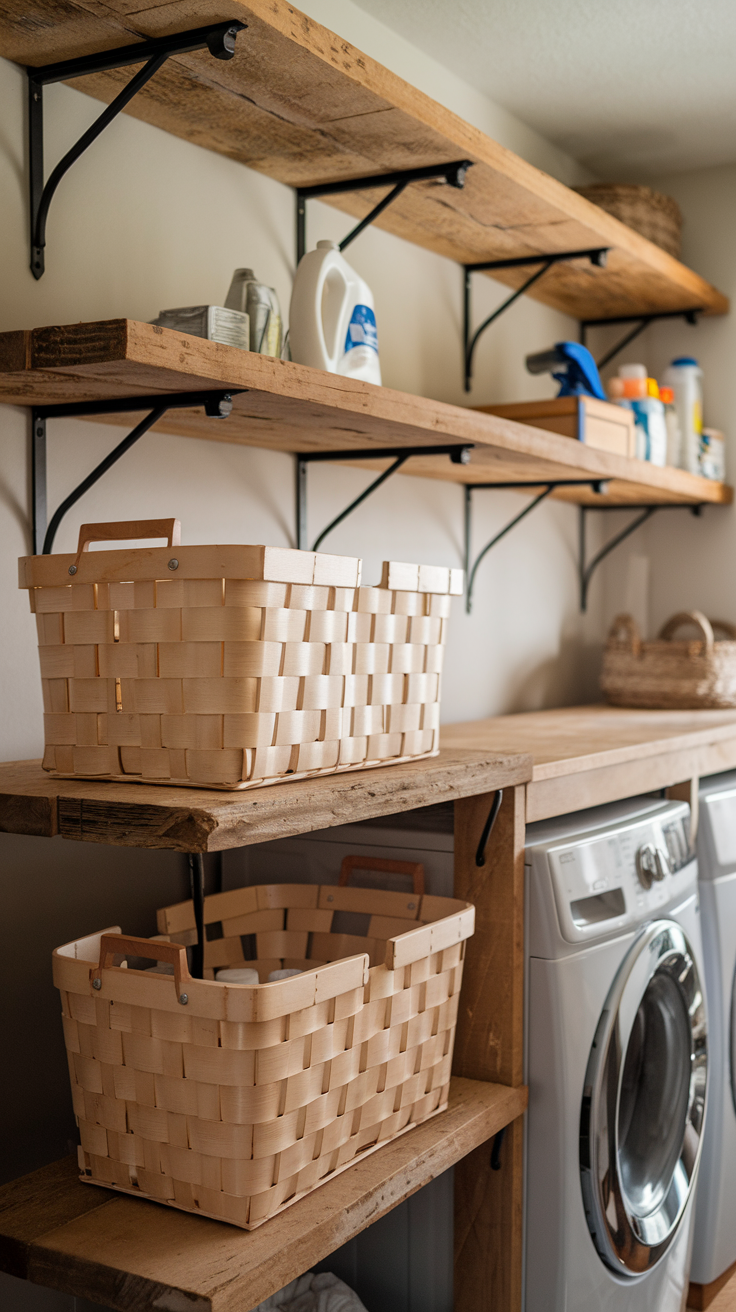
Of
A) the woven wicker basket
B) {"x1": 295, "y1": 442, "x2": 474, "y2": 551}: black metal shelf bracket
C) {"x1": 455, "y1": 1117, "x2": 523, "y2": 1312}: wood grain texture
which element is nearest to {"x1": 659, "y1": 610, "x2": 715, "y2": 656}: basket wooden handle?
the woven wicker basket

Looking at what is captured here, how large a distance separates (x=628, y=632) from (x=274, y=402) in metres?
1.60

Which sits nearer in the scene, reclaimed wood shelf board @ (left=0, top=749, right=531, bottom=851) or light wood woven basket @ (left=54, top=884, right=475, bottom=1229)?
reclaimed wood shelf board @ (left=0, top=749, right=531, bottom=851)

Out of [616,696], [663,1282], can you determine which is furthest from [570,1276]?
[616,696]

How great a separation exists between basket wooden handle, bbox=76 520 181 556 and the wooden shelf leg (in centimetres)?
63

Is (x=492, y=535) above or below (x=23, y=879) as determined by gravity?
above

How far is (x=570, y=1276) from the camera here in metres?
1.62

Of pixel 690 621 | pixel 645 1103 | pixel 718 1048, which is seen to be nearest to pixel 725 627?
pixel 690 621

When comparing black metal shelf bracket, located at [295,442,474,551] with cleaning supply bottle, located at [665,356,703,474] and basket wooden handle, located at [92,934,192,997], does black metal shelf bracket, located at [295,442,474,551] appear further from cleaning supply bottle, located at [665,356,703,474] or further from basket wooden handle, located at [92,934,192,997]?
cleaning supply bottle, located at [665,356,703,474]

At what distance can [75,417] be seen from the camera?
4.97 feet

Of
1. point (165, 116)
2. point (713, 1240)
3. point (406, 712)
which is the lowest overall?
point (713, 1240)

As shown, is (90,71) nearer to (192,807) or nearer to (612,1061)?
(192,807)

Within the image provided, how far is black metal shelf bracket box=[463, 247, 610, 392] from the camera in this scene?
238cm

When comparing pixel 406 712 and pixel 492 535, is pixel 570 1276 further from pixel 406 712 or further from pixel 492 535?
pixel 492 535

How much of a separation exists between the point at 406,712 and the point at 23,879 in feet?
1.78
